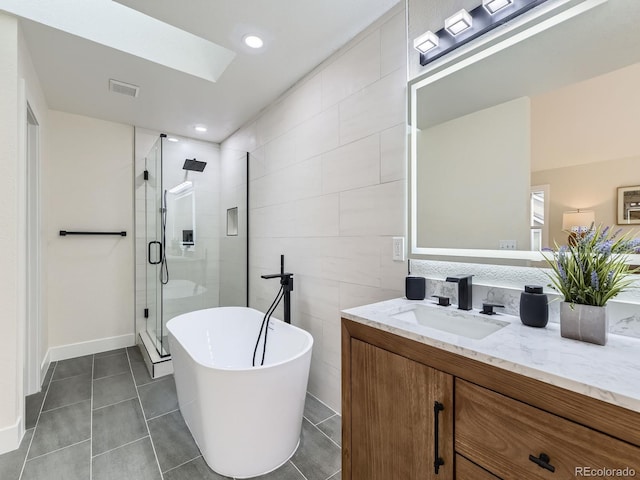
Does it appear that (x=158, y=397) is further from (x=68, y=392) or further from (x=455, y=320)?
(x=455, y=320)

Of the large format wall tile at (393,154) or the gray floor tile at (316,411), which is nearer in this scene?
the large format wall tile at (393,154)

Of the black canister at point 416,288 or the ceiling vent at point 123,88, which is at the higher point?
the ceiling vent at point 123,88

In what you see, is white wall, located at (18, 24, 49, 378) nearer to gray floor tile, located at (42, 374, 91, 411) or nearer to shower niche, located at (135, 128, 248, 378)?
gray floor tile, located at (42, 374, 91, 411)

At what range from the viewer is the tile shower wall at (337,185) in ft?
5.72

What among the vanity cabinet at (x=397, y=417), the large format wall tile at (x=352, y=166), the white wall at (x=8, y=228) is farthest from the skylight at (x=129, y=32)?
the vanity cabinet at (x=397, y=417)

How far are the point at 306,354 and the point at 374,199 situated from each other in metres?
0.98

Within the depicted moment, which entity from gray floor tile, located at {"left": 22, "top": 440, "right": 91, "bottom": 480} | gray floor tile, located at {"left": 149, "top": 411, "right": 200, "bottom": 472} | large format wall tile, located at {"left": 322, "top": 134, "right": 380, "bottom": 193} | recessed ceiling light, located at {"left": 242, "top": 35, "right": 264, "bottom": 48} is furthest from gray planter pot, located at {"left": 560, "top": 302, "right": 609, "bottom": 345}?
gray floor tile, located at {"left": 22, "top": 440, "right": 91, "bottom": 480}

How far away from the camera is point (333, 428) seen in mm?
1943

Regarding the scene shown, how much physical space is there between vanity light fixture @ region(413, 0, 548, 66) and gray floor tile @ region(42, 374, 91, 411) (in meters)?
3.31

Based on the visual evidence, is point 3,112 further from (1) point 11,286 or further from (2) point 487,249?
(2) point 487,249

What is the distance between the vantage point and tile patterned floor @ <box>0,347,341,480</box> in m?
1.59

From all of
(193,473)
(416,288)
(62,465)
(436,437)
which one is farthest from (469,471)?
(62,465)

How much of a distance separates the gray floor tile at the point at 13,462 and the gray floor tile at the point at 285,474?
1.29 m

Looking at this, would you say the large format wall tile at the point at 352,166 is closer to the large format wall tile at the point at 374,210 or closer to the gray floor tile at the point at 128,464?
the large format wall tile at the point at 374,210
